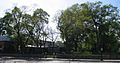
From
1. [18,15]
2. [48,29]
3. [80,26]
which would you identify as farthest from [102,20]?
[18,15]

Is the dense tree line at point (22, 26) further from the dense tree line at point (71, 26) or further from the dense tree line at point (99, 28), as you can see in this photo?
the dense tree line at point (99, 28)

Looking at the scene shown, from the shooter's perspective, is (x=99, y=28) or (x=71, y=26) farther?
(x=99, y=28)

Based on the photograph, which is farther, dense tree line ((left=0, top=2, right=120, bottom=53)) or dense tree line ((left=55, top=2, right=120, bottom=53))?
dense tree line ((left=55, top=2, right=120, bottom=53))

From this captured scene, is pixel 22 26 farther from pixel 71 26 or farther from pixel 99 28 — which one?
pixel 99 28

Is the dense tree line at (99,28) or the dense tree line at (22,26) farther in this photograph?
the dense tree line at (99,28)

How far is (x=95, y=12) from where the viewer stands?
53875mm

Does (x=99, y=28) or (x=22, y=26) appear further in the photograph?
(x=99, y=28)

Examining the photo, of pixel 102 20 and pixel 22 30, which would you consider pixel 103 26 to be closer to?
pixel 102 20

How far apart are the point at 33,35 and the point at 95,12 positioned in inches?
943

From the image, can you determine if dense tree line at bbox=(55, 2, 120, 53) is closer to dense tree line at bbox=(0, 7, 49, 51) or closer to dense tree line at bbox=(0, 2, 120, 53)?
dense tree line at bbox=(0, 2, 120, 53)

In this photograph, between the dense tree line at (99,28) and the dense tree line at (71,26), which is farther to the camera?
the dense tree line at (99,28)

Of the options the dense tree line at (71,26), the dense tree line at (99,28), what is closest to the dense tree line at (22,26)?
the dense tree line at (71,26)

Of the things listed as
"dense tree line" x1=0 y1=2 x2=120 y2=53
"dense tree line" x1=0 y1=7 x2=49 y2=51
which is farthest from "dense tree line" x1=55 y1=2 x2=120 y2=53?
"dense tree line" x1=0 y1=7 x2=49 y2=51

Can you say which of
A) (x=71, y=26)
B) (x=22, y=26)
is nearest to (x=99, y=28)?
(x=71, y=26)
